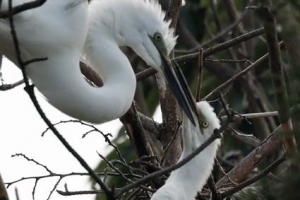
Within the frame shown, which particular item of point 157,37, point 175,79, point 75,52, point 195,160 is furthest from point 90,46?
point 195,160

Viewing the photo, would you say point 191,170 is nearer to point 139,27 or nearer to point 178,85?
point 178,85

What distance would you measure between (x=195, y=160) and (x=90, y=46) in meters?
0.79

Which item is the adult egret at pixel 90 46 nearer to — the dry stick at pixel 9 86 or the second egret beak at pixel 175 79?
the second egret beak at pixel 175 79

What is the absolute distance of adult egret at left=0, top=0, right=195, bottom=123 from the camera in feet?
11.7

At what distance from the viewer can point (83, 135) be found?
13.4 feet

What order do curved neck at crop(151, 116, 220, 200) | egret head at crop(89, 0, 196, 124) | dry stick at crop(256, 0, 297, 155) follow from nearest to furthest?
1. dry stick at crop(256, 0, 297, 155)
2. egret head at crop(89, 0, 196, 124)
3. curved neck at crop(151, 116, 220, 200)

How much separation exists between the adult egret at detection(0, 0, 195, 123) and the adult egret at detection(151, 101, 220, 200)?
8.3 inches

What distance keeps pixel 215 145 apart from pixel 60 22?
3.34 feet

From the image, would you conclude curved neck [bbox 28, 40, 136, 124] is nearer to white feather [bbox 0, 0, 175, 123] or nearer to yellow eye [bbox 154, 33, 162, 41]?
white feather [bbox 0, 0, 175, 123]

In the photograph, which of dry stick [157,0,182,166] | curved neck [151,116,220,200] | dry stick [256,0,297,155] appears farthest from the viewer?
dry stick [157,0,182,166]

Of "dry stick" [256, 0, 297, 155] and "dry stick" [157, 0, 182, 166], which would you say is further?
"dry stick" [157, 0, 182, 166]

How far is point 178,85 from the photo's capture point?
13.1 ft

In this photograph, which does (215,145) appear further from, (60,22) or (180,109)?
(60,22)

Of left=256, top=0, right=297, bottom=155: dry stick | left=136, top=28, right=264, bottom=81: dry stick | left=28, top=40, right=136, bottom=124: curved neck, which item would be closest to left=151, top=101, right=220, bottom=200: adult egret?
left=136, top=28, right=264, bottom=81: dry stick
